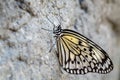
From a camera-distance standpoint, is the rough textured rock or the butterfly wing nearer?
the rough textured rock

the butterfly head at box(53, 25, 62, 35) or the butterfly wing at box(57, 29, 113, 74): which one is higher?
the butterfly head at box(53, 25, 62, 35)

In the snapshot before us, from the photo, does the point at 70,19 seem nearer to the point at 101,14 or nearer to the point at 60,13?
the point at 60,13

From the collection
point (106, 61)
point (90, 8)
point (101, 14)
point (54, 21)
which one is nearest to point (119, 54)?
point (101, 14)

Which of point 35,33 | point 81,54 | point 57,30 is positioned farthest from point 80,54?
point 35,33

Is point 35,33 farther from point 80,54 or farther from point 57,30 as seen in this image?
point 80,54
